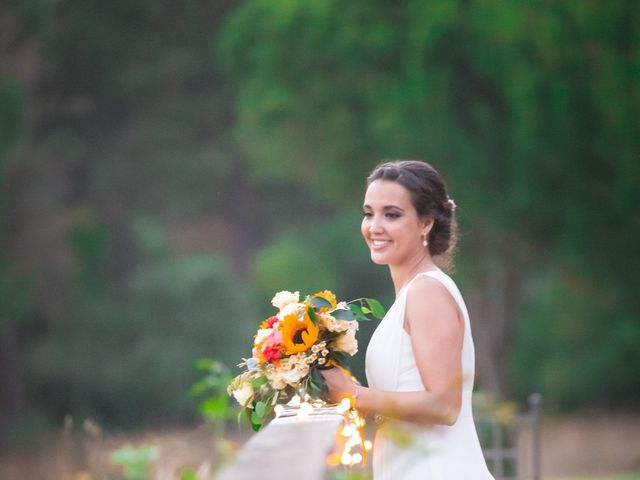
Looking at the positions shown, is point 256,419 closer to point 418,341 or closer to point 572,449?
point 418,341

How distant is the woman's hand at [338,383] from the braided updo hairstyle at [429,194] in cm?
44

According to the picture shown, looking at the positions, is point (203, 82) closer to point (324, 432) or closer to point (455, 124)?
point (455, 124)

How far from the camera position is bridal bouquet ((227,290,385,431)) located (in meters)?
2.31

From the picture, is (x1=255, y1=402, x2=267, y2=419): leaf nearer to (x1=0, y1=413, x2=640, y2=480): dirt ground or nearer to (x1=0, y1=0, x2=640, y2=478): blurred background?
(x1=0, y1=0, x2=640, y2=478): blurred background

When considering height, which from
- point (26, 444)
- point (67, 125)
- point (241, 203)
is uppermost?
point (67, 125)

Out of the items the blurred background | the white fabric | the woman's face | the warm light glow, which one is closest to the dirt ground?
the blurred background

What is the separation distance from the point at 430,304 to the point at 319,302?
249 millimetres

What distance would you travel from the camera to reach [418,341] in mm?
2359

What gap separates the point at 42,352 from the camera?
16828 millimetres

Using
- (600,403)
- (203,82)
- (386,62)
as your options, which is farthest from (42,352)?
(600,403)

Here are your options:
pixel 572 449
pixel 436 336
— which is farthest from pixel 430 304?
Answer: pixel 572 449

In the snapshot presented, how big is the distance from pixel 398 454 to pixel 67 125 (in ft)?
55.1

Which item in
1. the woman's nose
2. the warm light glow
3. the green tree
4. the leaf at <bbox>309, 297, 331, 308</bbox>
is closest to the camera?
the warm light glow

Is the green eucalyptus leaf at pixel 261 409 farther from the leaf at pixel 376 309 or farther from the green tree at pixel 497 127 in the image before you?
the green tree at pixel 497 127
